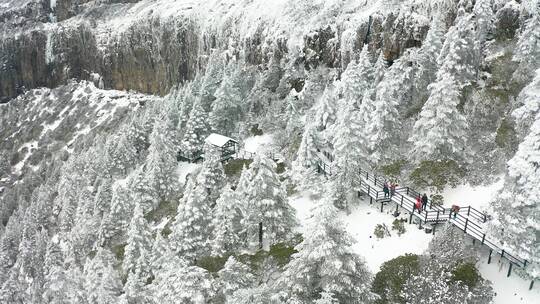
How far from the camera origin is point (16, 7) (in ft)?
466

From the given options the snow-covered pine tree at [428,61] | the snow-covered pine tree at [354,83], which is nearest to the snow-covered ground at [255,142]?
the snow-covered pine tree at [354,83]

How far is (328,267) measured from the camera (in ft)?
61.0

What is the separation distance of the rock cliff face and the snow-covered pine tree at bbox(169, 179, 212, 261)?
3387 centimetres

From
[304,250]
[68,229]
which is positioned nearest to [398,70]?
[304,250]

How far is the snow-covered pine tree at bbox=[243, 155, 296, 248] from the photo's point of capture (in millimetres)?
30547

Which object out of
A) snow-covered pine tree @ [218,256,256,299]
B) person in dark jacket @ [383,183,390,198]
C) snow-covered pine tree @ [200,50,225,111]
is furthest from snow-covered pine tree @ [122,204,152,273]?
snow-covered pine tree @ [200,50,225,111]

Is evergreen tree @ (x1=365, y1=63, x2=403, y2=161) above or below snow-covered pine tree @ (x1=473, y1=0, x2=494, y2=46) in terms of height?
below

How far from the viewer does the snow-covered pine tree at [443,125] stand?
32438mm

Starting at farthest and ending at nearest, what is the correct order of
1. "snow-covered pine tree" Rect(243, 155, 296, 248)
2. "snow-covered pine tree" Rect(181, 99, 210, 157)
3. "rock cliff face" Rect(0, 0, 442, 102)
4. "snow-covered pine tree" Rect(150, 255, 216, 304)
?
"rock cliff face" Rect(0, 0, 442, 102) → "snow-covered pine tree" Rect(181, 99, 210, 157) → "snow-covered pine tree" Rect(243, 155, 296, 248) → "snow-covered pine tree" Rect(150, 255, 216, 304)

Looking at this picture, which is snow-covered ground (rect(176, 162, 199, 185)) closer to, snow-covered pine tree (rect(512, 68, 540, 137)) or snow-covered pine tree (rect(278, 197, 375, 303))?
snow-covered pine tree (rect(512, 68, 540, 137))

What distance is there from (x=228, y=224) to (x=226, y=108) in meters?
30.1

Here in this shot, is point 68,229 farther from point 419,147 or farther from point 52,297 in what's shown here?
point 419,147

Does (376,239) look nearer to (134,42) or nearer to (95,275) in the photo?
(95,275)

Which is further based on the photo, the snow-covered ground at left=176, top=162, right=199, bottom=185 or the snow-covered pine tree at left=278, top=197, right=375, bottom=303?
the snow-covered ground at left=176, top=162, right=199, bottom=185
